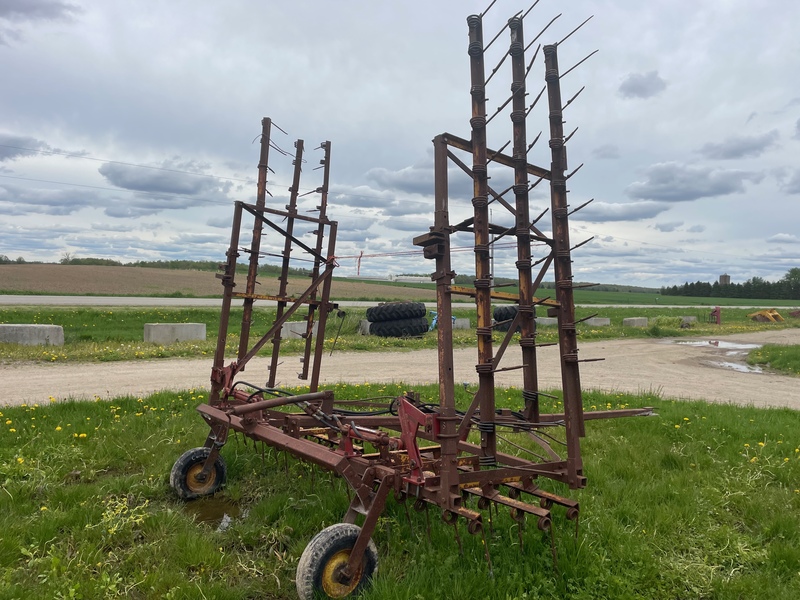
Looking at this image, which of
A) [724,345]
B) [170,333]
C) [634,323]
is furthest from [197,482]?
[634,323]

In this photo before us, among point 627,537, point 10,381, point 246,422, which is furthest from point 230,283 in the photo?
point 10,381

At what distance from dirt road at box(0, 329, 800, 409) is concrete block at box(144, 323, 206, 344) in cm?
367

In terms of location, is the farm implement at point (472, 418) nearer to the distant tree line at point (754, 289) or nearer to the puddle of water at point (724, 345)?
the puddle of water at point (724, 345)

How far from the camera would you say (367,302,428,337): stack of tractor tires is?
21.6 meters

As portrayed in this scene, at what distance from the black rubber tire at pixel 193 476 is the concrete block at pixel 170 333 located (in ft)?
42.7

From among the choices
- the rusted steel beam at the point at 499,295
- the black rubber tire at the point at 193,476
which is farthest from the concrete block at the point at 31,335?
the rusted steel beam at the point at 499,295

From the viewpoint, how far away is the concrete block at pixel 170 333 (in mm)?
17953

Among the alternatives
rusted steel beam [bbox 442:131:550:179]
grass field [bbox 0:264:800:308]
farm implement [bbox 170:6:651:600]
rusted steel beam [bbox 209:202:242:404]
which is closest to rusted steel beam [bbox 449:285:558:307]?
farm implement [bbox 170:6:651:600]

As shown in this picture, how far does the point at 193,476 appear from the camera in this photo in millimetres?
5609

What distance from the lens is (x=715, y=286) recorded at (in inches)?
3959

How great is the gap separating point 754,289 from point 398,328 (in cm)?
9606

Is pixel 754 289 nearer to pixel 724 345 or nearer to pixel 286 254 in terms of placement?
pixel 724 345

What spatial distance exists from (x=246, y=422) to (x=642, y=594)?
3.22 m

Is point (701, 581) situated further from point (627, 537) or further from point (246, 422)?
point (246, 422)
